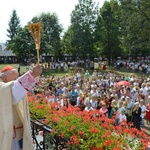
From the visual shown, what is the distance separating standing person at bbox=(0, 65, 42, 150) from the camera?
11.3 ft

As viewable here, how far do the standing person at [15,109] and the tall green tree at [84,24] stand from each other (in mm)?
38459

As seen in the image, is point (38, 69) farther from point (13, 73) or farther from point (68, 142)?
point (68, 142)

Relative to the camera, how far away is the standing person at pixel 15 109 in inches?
135

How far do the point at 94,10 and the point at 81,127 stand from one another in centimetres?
3979

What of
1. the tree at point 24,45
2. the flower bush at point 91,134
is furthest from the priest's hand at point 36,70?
the tree at point 24,45

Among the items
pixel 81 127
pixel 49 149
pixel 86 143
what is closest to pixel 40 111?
pixel 49 149

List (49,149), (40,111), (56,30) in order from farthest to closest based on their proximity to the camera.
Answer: (56,30) < (40,111) < (49,149)

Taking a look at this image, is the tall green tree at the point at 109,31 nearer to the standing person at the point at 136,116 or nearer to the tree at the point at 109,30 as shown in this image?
the tree at the point at 109,30

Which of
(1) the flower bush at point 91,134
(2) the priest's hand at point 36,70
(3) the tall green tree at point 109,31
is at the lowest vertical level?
(1) the flower bush at point 91,134

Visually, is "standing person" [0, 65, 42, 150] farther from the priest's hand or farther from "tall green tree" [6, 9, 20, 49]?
"tall green tree" [6, 9, 20, 49]

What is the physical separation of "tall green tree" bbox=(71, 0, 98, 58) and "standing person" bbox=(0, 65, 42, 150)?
38.5m

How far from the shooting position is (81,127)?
173 inches

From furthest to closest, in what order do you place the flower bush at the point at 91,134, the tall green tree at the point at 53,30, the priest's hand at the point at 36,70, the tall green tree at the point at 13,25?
1. the tall green tree at the point at 13,25
2. the tall green tree at the point at 53,30
3. the flower bush at the point at 91,134
4. the priest's hand at the point at 36,70

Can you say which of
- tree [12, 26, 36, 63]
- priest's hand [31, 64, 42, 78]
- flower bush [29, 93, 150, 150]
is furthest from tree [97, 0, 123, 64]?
priest's hand [31, 64, 42, 78]
